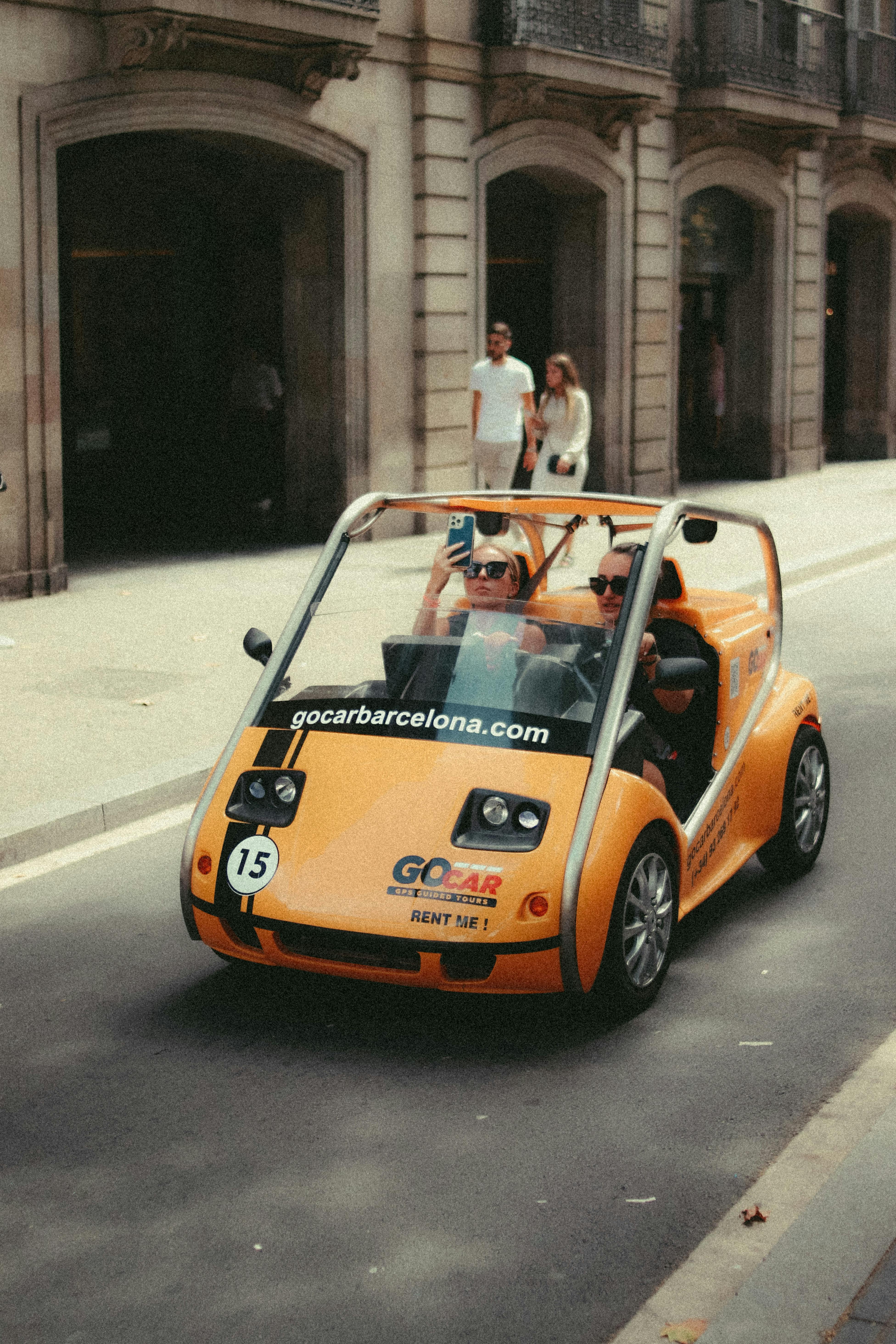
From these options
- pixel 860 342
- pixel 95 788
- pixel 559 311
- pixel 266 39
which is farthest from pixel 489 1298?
pixel 860 342

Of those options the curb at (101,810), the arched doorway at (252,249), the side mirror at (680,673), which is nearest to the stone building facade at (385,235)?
the arched doorway at (252,249)

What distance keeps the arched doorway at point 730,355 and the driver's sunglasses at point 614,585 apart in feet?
62.6

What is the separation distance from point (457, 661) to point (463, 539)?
1.80 ft

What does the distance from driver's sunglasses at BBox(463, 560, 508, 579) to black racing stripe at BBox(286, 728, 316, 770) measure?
0.73 m

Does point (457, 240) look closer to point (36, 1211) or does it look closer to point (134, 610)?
point (134, 610)

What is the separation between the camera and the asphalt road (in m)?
3.49

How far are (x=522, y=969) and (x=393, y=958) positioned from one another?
0.34 metres

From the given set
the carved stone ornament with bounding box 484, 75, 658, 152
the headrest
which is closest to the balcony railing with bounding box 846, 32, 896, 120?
the carved stone ornament with bounding box 484, 75, 658, 152

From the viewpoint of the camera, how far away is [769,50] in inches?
899

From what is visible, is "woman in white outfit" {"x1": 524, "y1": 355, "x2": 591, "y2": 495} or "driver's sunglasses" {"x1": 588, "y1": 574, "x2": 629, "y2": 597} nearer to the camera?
"driver's sunglasses" {"x1": 588, "y1": 574, "x2": 629, "y2": 597}

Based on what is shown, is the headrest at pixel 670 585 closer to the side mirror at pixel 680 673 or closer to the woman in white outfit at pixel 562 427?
the side mirror at pixel 680 673

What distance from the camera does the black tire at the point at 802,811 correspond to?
242 inches

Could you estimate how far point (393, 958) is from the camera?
4.66m

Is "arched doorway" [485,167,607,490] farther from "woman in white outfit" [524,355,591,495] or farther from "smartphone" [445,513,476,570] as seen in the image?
"smartphone" [445,513,476,570]
